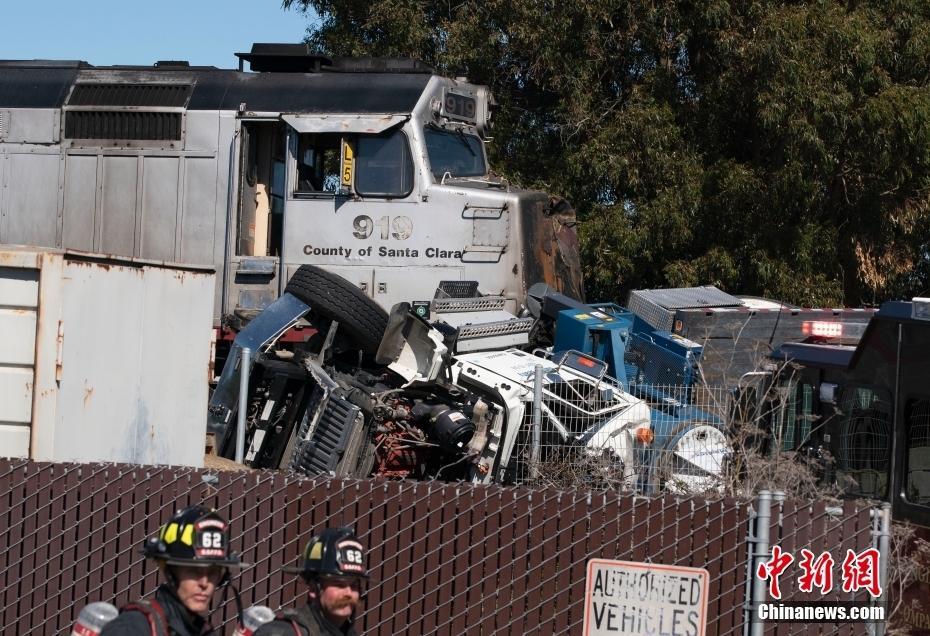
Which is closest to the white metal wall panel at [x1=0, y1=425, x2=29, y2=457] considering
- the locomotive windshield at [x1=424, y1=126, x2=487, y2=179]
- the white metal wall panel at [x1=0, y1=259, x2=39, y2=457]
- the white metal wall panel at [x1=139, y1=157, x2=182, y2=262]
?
the white metal wall panel at [x1=0, y1=259, x2=39, y2=457]

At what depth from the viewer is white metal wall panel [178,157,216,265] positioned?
1286 centimetres

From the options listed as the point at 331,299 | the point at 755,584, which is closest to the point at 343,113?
the point at 331,299

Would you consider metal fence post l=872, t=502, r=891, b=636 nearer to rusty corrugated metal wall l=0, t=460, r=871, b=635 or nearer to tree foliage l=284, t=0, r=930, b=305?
rusty corrugated metal wall l=0, t=460, r=871, b=635

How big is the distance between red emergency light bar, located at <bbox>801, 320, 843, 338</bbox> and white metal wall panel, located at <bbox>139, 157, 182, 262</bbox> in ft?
21.6

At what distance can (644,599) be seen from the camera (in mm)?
5523

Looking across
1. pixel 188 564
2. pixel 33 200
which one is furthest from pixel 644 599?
pixel 33 200

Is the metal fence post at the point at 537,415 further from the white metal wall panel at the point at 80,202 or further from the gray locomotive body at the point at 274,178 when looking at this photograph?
the white metal wall panel at the point at 80,202

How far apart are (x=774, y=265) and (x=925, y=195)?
3.16m

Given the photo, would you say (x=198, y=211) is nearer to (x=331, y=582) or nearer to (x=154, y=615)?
(x=331, y=582)

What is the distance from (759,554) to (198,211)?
8.86 m

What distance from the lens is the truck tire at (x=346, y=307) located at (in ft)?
36.1

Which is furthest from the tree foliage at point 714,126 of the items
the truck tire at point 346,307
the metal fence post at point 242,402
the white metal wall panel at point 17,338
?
the white metal wall panel at point 17,338

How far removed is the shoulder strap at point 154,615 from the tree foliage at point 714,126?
14826 millimetres

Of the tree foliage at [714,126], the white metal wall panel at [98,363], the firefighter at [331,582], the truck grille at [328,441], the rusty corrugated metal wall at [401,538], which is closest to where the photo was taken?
the firefighter at [331,582]
